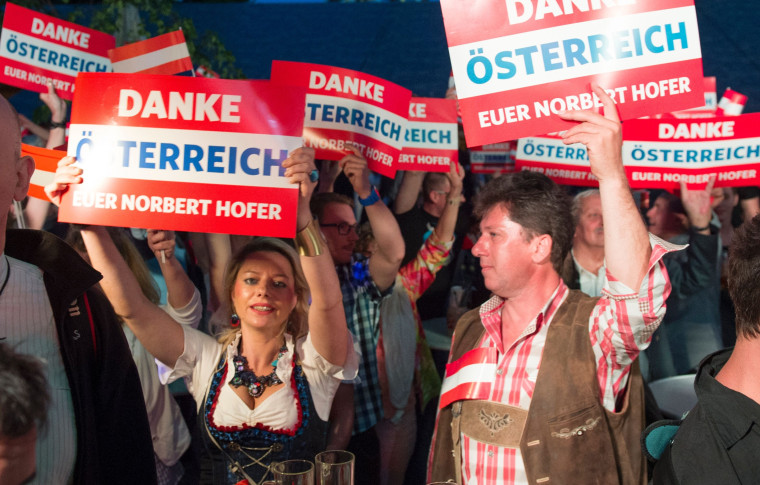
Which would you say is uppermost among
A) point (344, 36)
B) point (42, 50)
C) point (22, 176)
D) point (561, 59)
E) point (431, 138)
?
point (344, 36)

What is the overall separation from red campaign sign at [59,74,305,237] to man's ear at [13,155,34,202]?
0.76 meters

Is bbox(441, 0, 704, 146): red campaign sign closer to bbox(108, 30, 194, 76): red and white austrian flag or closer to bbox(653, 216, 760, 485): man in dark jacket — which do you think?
bbox(653, 216, 760, 485): man in dark jacket

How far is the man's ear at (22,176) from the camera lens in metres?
1.63

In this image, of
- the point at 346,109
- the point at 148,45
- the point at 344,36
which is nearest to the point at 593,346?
the point at 346,109

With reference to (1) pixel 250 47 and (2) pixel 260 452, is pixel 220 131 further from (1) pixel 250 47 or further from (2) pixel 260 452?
(1) pixel 250 47

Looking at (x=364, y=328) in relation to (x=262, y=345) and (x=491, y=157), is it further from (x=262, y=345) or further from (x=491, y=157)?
(x=491, y=157)

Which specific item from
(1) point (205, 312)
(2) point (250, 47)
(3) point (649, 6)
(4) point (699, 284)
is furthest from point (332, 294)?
(2) point (250, 47)

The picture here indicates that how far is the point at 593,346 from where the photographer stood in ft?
7.78

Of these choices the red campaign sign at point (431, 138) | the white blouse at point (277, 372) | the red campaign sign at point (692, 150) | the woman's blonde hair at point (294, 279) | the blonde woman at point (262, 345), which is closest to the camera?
the blonde woman at point (262, 345)

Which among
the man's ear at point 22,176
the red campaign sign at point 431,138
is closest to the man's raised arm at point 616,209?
the man's ear at point 22,176

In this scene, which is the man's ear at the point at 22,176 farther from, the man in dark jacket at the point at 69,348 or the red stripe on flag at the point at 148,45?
the red stripe on flag at the point at 148,45

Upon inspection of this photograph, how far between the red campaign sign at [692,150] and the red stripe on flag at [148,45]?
2.47 m

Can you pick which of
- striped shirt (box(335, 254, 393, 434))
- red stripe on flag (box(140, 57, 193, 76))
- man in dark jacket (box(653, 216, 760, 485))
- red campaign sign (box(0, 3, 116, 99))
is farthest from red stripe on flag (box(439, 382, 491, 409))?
red campaign sign (box(0, 3, 116, 99))

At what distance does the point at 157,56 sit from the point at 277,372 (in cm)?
214
